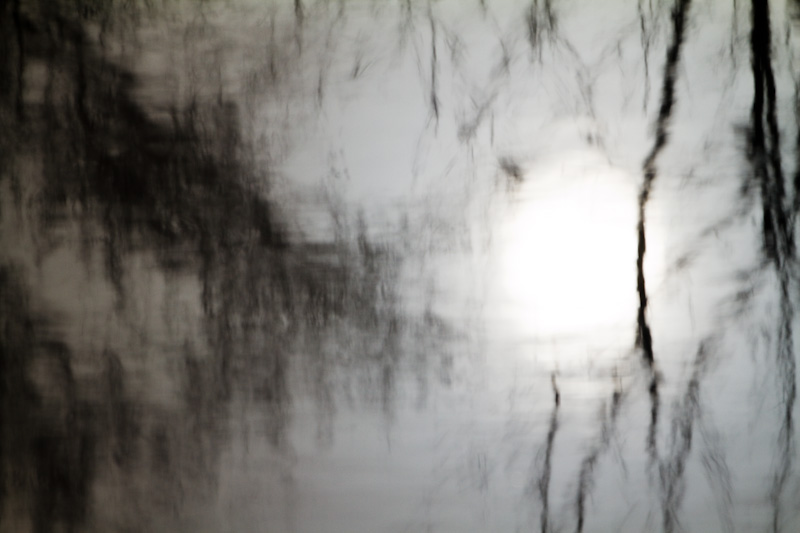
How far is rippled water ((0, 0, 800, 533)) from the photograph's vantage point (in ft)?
1.62

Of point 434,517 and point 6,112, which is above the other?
point 6,112

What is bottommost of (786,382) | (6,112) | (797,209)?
(786,382)

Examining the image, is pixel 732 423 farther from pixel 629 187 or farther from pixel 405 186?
pixel 405 186

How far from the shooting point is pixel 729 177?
50cm

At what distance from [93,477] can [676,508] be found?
56 centimetres

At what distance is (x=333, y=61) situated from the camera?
1.67 ft

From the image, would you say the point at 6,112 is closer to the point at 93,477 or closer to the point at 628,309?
the point at 93,477

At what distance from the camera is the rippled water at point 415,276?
494 millimetres

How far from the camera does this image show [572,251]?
0.50m

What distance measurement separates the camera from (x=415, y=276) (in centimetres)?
50

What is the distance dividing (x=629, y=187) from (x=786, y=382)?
0.78ft

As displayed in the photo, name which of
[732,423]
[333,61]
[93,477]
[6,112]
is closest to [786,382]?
[732,423]

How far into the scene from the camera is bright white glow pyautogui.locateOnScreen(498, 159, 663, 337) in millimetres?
498

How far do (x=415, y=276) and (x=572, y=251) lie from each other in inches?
6.0
